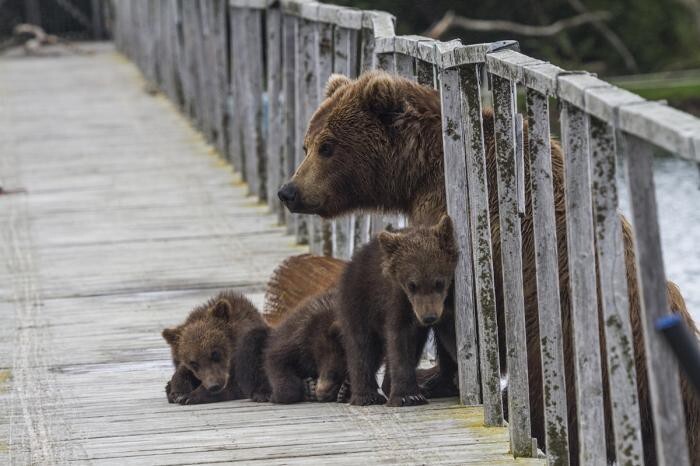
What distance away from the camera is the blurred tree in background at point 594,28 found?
20.9 m

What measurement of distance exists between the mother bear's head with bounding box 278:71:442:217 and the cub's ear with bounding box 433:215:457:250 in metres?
0.39

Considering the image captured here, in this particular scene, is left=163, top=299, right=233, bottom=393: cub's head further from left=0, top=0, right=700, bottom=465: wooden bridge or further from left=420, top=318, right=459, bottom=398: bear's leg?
left=420, top=318, right=459, bottom=398: bear's leg

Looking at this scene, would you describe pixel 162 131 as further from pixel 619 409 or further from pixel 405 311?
pixel 619 409

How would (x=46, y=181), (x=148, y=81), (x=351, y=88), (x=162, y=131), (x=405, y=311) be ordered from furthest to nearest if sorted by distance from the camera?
(x=148, y=81)
(x=162, y=131)
(x=46, y=181)
(x=351, y=88)
(x=405, y=311)

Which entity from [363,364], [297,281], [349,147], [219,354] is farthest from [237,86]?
[363,364]

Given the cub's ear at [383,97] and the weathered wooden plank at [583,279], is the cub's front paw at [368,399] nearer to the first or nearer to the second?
the cub's ear at [383,97]

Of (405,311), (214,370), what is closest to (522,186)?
(405,311)

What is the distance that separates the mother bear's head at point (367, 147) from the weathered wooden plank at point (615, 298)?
1.85m

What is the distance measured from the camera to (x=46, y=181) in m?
12.0

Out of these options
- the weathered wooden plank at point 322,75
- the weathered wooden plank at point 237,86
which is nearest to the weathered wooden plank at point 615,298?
the weathered wooden plank at point 322,75

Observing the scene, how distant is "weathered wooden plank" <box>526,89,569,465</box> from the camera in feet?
13.1

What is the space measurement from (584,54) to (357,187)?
1616cm

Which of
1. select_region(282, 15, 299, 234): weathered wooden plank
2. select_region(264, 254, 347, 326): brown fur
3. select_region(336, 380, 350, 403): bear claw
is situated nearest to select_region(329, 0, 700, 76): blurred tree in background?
select_region(282, 15, 299, 234): weathered wooden plank

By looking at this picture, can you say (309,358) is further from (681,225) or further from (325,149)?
(681,225)
